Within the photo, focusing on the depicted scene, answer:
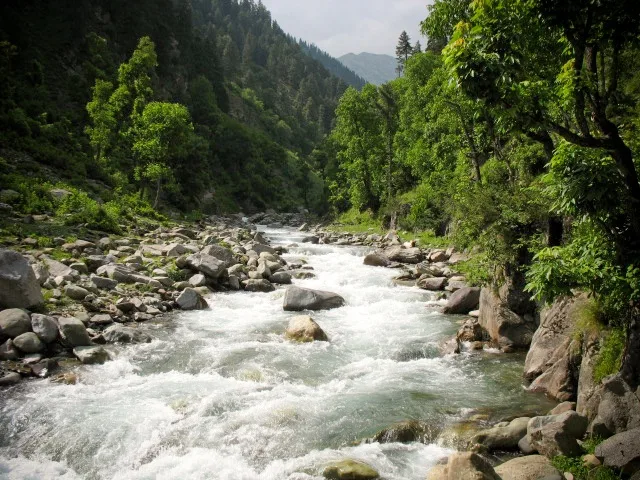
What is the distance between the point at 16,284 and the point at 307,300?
1018cm

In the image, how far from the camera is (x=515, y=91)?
6.36 meters

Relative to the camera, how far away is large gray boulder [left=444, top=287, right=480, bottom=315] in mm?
17938

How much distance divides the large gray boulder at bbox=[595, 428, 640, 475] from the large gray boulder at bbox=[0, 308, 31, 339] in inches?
524

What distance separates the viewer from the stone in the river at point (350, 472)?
7.59m

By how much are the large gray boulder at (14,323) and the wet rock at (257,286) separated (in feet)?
33.4

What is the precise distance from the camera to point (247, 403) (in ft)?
33.7

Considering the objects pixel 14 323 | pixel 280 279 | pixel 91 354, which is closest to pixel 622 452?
pixel 91 354

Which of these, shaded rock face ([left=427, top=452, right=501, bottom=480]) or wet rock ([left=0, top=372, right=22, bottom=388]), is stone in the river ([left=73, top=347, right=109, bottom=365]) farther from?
shaded rock face ([left=427, top=452, right=501, bottom=480])

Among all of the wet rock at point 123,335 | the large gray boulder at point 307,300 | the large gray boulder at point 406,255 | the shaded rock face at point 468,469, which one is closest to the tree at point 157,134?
the large gray boulder at point 406,255

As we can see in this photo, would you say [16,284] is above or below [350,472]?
above

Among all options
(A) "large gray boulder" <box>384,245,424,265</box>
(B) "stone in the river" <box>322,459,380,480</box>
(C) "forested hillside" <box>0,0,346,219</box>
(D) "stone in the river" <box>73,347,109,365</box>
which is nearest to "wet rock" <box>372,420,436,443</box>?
(B) "stone in the river" <box>322,459,380,480</box>

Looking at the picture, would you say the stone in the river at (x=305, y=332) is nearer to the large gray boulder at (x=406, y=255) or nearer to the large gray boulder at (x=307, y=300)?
the large gray boulder at (x=307, y=300)

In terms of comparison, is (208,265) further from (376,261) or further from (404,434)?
(404,434)

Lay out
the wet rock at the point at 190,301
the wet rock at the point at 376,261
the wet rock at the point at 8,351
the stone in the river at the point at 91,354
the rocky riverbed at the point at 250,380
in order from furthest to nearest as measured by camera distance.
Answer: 1. the wet rock at the point at 376,261
2. the wet rock at the point at 190,301
3. the stone in the river at the point at 91,354
4. the wet rock at the point at 8,351
5. the rocky riverbed at the point at 250,380
